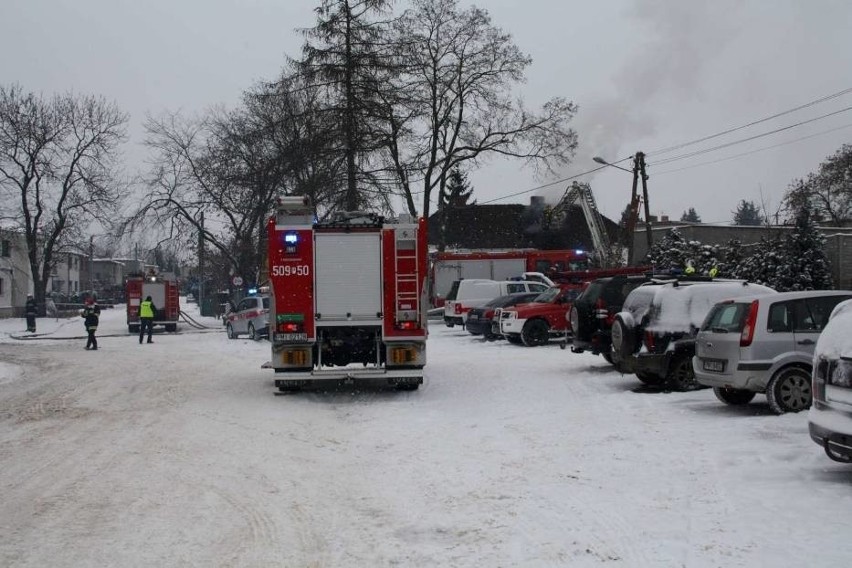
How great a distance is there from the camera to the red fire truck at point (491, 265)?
38281 mm

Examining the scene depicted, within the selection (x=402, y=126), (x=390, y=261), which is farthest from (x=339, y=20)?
(x=390, y=261)

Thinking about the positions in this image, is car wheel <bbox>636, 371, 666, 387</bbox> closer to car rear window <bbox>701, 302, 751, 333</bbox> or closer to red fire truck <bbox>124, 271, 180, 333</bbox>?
car rear window <bbox>701, 302, 751, 333</bbox>

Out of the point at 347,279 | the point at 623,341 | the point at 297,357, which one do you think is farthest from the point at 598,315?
the point at 297,357

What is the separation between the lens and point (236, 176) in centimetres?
3859

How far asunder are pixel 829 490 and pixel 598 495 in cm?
183

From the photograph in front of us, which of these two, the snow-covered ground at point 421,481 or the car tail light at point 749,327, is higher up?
the car tail light at point 749,327

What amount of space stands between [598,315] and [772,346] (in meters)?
5.28

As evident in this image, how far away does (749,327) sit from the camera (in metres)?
10.6

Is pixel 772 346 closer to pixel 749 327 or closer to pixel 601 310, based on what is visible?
pixel 749 327

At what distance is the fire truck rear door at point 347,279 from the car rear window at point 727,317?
5211mm

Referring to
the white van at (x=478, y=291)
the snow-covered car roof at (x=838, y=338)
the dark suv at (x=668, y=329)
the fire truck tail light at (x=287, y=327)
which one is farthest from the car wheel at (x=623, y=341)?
the white van at (x=478, y=291)

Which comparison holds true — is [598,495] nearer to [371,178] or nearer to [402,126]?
[371,178]

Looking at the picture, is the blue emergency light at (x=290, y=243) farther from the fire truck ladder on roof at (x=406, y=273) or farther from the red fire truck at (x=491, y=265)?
the red fire truck at (x=491, y=265)

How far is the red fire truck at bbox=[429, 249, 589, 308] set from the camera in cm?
3828
